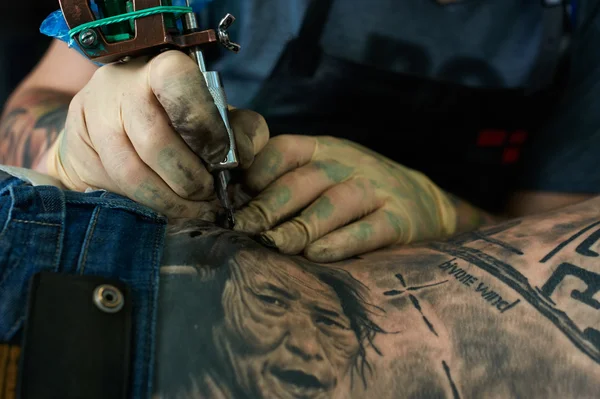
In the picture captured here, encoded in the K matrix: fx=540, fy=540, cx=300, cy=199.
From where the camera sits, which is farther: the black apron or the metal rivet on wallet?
the black apron

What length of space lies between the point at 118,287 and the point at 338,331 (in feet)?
0.78

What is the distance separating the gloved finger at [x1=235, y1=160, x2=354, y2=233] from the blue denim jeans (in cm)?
16

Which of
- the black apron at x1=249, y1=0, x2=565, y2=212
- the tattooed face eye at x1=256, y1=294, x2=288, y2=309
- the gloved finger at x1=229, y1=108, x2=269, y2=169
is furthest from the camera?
the black apron at x1=249, y1=0, x2=565, y2=212

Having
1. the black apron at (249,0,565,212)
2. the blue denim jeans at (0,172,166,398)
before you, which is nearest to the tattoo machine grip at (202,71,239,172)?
the blue denim jeans at (0,172,166,398)

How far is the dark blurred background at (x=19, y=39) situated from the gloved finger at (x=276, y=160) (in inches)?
52.7

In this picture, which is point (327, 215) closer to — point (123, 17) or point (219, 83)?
point (219, 83)

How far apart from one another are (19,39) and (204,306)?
1.64m

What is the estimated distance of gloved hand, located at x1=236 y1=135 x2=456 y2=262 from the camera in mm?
764

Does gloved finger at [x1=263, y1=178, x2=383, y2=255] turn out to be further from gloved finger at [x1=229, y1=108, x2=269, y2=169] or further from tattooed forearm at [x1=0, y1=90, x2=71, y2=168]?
tattooed forearm at [x1=0, y1=90, x2=71, y2=168]

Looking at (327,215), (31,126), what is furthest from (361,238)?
(31,126)

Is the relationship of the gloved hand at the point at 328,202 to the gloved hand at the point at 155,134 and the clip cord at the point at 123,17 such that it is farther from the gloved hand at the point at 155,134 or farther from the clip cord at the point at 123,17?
the clip cord at the point at 123,17

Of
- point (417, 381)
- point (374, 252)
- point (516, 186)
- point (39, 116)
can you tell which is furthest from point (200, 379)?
point (516, 186)

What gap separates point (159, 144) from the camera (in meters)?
0.65

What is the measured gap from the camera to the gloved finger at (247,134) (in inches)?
28.7
